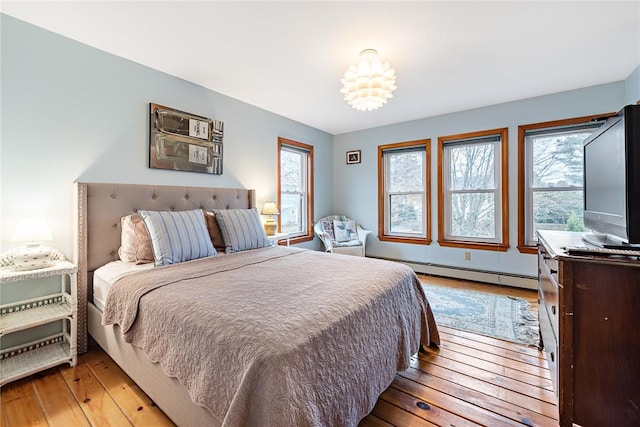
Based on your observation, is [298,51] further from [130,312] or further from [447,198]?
[447,198]

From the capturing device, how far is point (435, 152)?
13.5ft

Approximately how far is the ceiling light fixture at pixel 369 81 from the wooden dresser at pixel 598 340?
1.60 m

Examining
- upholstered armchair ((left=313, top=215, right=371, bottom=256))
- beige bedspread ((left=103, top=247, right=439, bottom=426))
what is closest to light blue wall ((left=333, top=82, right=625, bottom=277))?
upholstered armchair ((left=313, top=215, right=371, bottom=256))

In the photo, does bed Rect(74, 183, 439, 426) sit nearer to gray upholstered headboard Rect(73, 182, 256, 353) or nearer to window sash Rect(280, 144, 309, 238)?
gray upholstered headboard Rect(73, 182, 256, 353)

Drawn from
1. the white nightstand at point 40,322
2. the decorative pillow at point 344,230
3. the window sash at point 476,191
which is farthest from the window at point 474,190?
the white nightstand at point 40,322

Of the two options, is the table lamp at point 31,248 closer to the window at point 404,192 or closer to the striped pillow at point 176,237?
the striped pillow at point 176,237

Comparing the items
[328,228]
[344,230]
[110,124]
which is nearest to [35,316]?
[110,124]

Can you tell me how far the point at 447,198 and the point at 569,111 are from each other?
1646 mm

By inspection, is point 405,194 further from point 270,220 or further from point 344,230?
point 270,220

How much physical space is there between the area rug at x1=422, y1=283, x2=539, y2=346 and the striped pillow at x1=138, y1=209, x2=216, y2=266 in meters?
2.27

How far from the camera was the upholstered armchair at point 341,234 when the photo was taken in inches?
167

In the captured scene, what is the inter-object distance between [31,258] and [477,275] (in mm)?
4527

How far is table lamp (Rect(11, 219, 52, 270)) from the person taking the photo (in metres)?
1.75

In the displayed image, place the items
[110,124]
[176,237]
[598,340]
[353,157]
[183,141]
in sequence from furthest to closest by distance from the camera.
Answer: [353,157]
[183,141]
[110,124]
[176,237]
[598,340]
